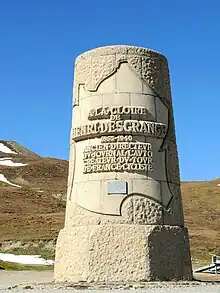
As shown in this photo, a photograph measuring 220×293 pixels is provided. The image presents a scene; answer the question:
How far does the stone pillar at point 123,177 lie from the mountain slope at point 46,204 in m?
18.8

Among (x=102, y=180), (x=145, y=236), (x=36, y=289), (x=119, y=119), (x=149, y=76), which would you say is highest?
(x=149, y=76)

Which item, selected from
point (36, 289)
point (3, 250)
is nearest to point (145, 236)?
point (36, 289)

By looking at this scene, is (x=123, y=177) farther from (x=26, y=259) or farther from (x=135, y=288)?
(x=26, y=259)

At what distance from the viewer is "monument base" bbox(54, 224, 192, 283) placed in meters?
13.8

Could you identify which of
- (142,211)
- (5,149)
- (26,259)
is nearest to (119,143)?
(142,211)

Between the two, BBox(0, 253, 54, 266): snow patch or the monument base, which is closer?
the monument base

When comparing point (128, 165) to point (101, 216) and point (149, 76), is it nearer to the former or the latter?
point (101, 216)

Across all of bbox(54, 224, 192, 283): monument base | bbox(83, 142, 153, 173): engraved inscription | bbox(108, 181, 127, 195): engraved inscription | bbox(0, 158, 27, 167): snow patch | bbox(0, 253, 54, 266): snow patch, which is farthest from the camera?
bbox(0, 158, 27, 167): snow patch

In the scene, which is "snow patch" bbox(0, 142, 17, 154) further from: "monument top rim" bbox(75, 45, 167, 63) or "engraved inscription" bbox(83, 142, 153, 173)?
"engraved inscription" bbox(83, 142, 153, 173)

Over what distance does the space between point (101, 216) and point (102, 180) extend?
3.11 ft

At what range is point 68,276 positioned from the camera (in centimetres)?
1456

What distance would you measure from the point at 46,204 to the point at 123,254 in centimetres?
4473

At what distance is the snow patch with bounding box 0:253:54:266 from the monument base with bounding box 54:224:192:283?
582 inches

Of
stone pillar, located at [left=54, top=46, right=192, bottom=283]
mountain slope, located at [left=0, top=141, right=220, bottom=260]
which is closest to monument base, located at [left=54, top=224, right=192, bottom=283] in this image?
stone pillar, located at [left=54, top=46, right=192, bottom=283]
